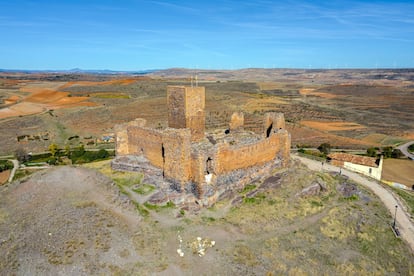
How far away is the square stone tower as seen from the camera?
900 inches

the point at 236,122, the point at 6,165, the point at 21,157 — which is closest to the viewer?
the point at 236,122

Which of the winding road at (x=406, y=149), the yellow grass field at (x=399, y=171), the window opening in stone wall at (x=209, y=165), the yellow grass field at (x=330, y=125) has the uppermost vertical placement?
the window opening in stone wall at (x=209, y=165)

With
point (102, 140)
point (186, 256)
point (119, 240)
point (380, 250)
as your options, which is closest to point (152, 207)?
point (119, 240)

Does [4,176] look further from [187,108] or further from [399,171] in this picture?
[399,171]

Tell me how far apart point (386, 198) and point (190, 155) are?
15.9 meters

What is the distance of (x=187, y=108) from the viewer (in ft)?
75.4

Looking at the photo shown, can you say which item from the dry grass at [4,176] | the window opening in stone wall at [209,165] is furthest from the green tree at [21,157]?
the window opening in stone wall at [209,165]

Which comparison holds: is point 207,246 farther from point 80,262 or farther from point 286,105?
point 286,105

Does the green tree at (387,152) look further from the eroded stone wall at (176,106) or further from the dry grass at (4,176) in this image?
the dry grass at (4,176)

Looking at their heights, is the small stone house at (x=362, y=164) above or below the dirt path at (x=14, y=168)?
above

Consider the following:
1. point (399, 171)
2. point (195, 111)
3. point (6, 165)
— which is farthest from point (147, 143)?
point (399, 171)

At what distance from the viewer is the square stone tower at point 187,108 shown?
75.0 ft

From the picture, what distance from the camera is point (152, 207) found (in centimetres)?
1989

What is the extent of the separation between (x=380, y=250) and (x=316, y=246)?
365 centimetres
